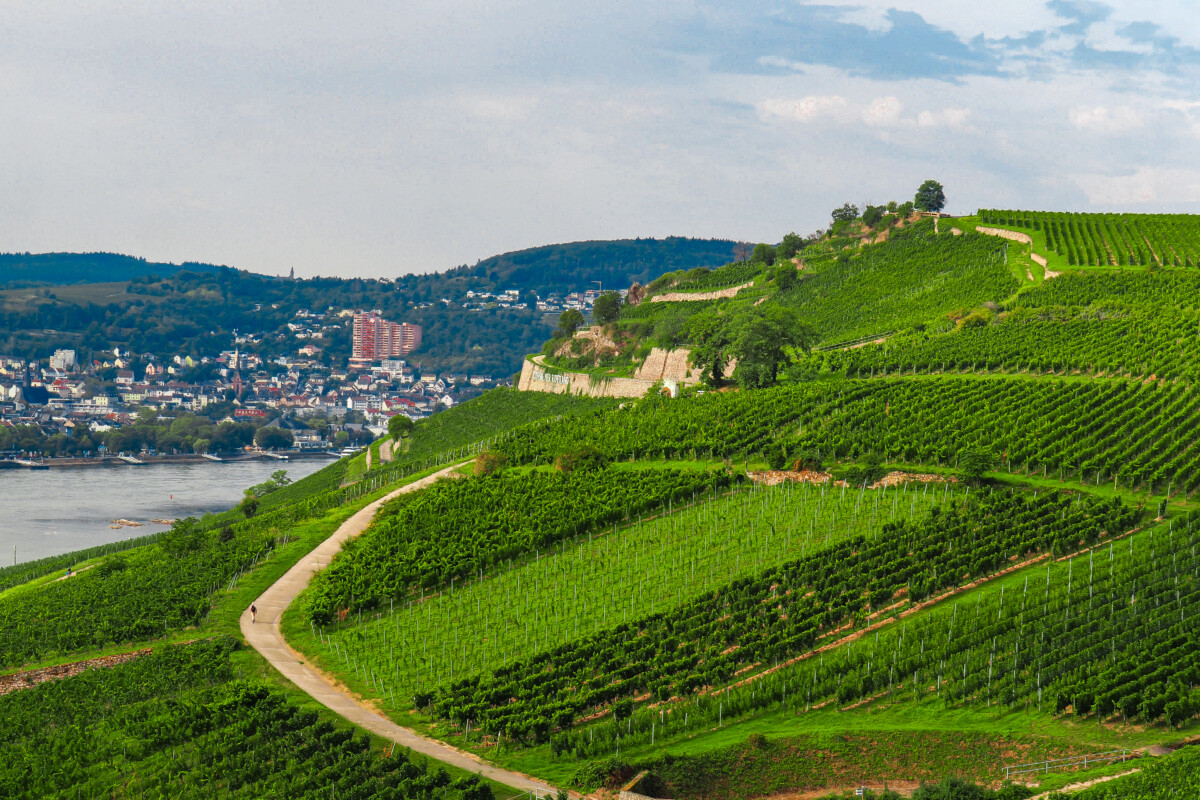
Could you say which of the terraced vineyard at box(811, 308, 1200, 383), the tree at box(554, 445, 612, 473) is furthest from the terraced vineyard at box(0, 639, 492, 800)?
the terraced vineyard at box(811, 308, 1200, 383)

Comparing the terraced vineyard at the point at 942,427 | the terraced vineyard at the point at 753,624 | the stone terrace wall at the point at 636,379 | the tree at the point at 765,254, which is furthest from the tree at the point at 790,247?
the terraced vineyard at the point at 753,624

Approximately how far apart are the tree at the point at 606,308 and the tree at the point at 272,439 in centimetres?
8197

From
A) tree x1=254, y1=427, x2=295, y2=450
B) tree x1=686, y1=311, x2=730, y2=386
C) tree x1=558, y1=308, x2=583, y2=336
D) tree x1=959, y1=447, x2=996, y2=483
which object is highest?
tree x1=558, y1=308, x2=583, y2=336

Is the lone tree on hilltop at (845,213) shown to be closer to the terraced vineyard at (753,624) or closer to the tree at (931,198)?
the tree at (931,198)

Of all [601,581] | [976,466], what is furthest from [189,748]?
[976,466]

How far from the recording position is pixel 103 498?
11744 centimetres

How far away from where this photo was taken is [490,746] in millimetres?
30406

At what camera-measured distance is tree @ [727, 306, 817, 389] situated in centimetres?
6488

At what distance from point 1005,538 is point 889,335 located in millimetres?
38830

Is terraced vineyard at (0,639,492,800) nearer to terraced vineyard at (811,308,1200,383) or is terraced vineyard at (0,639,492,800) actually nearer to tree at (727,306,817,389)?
tree at (727,306,817,389)

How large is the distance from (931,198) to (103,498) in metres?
83.1

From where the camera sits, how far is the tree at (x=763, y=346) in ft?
213

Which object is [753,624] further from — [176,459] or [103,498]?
[176,459]

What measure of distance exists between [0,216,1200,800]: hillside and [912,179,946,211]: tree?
3921cm
